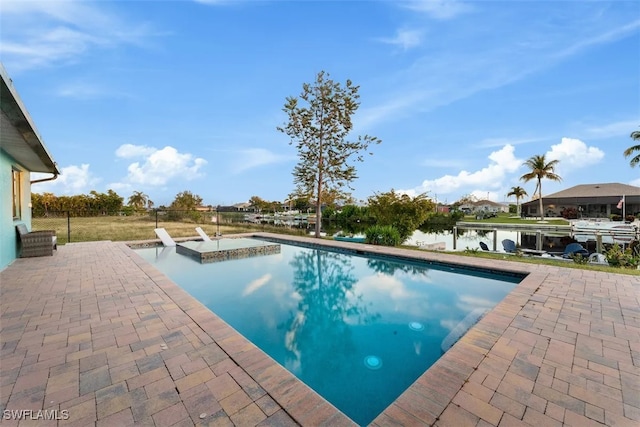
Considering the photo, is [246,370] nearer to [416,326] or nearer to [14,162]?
[416,326]

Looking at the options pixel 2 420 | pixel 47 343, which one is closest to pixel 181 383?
pixel 2 420

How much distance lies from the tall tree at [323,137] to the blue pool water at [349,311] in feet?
17.9

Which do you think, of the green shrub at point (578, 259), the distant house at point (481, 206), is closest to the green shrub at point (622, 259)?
the green shrub at point (578, 259)

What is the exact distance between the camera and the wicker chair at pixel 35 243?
708 cm

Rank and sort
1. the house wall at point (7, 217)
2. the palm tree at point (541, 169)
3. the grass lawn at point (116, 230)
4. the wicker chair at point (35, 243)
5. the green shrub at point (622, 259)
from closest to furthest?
the house wall at point (7, 217)
the green shrub at point (622, 259)
the wicker chair at point (35, 243)
the grass lawn at point (116, 230)
the palm tree at point (541, 169)

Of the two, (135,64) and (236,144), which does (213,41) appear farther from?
(236,144)

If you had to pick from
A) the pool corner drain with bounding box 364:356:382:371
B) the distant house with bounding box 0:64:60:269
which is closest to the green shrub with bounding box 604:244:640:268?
the pool corner drain with bounding box 364:356:382:371

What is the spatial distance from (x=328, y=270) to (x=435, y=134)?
477 inches

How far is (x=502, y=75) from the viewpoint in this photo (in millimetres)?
9969

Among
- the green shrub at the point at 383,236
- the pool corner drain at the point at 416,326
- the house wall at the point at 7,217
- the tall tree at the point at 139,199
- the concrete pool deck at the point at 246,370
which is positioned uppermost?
the tall tree at the point at 139,199

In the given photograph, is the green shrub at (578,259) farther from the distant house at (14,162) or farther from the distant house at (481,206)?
the distant house at (481,206)

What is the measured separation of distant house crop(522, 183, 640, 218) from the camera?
28281 millimetres

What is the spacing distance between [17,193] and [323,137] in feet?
33.4

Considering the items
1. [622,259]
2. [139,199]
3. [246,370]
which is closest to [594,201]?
[622,259]
